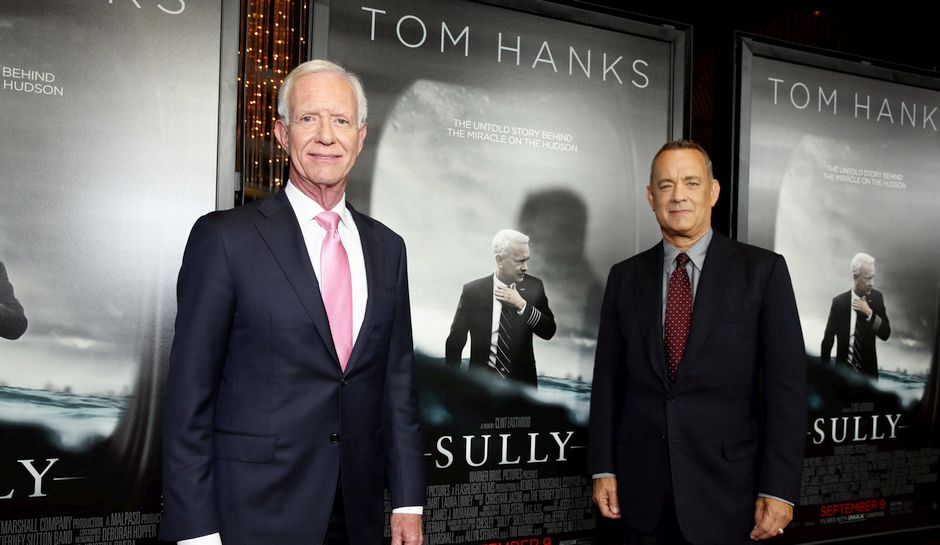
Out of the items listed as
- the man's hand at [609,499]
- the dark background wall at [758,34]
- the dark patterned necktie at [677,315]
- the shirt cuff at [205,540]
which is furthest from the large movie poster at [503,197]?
the shirt cuff at [205,540]

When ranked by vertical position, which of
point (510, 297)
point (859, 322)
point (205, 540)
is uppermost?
point (510, 297)

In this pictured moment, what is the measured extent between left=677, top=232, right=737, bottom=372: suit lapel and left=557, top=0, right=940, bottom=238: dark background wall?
1164mm

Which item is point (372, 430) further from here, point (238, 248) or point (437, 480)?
point (437, 480)

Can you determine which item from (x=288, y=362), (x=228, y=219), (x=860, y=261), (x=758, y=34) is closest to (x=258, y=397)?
(x=288, y=362)

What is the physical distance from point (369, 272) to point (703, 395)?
117cm

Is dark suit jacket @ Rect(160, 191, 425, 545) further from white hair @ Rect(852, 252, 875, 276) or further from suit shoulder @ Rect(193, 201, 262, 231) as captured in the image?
white hair @ Rect(852, 252, 875, 276)

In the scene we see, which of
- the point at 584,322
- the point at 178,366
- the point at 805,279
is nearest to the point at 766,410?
the point at 584,322

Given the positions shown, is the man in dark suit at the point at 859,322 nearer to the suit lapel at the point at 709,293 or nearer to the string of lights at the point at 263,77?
the suit lapel at the point at 709,293

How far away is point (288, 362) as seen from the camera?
182 centimetres

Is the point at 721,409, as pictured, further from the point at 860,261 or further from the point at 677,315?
the point at 860,261

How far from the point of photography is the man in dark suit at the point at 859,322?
383 centimetres

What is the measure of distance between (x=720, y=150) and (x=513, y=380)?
1567 mm

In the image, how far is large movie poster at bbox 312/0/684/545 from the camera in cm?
298

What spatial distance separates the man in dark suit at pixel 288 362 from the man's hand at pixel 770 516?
122cm
